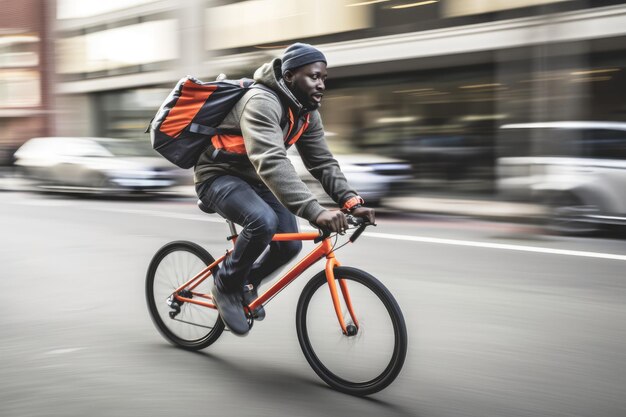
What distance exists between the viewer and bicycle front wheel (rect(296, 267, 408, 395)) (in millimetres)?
3516

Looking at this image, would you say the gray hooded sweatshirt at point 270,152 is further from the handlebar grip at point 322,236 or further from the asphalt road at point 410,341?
the asphalt road at point 410,341

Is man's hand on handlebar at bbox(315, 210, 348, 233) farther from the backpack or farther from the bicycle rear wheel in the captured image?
the bicycle rear wheel

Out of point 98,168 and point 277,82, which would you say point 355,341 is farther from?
point 98,168

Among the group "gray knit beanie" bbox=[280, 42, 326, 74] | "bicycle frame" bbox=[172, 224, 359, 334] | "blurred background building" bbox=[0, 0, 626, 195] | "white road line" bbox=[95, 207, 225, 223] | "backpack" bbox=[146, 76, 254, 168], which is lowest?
"white road line" bbox=[95, 207, 225, 223]

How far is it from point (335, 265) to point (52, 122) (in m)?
34.1

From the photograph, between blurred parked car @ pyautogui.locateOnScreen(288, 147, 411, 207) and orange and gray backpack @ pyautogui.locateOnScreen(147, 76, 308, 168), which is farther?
blurred parked car @ pyautogui.locateOnScreen(288, 147, 411, 207)

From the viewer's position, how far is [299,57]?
3.68m

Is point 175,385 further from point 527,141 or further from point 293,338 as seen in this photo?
point 527,141

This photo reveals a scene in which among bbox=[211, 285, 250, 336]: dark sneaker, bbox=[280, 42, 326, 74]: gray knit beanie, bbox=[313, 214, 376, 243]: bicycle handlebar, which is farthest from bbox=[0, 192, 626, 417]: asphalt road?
bbox=[280, 42, 326, 74]: gray knit beanie

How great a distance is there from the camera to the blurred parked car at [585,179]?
909 centimetres

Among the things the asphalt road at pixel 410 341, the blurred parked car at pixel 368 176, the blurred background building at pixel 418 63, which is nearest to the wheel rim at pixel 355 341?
the asphalt road at pixel 410 341

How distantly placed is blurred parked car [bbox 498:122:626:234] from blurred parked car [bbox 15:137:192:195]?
8789 millimetres

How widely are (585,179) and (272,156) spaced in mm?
6751

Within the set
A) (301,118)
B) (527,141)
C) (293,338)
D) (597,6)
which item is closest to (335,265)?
(301,118)
